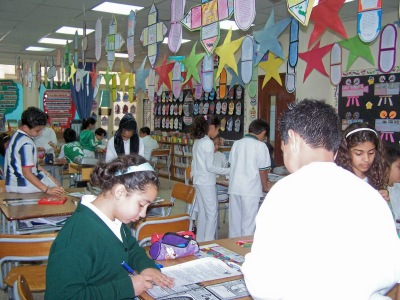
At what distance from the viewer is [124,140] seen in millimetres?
4297

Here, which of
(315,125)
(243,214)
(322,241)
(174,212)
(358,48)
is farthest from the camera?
(174,212)

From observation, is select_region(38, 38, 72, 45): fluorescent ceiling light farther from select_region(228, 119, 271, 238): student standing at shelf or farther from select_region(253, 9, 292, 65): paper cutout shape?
select_region(228, 119, 271, 238): student standing at shelf

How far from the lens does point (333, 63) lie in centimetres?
482

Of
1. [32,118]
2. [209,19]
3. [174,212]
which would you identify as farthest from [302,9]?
[174,212]

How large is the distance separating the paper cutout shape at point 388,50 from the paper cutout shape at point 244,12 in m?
1.63

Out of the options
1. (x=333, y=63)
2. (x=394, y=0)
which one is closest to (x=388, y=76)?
(x=394, y=0)

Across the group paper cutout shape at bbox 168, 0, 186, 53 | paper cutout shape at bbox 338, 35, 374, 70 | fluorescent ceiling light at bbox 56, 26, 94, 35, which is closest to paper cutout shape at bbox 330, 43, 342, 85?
paper cutout shape at bbox 338, 35, 374, 70

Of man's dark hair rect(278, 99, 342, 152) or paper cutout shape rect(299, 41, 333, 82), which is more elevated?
paper cutout shape rect(299, 41, 333, 82)

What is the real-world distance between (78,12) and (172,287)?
6.08 m

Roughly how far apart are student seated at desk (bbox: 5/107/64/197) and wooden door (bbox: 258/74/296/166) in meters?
4.87

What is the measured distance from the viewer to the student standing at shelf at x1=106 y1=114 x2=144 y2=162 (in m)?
4.22

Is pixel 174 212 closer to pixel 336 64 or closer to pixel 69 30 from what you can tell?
pixel 336 64

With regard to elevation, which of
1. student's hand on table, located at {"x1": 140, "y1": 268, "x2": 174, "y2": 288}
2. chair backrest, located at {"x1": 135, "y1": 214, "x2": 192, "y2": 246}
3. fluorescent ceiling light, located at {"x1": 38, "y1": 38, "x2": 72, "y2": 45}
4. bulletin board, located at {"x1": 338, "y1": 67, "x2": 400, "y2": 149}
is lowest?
chair backrest, located at {"x1": 135, "y1": 214, "x2": 192, "y2": 246}

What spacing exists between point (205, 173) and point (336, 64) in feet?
6.89
